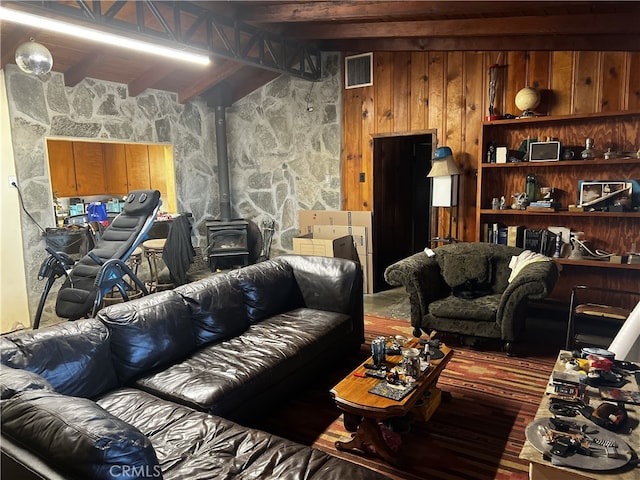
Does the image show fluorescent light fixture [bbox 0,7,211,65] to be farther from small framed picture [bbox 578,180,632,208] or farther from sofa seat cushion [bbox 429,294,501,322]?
small framed picture [bbox 578,180,632,208]

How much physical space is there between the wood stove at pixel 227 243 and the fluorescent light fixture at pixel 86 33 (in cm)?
264

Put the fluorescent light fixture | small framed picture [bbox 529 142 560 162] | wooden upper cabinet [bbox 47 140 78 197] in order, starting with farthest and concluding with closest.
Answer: wooden upper cabinet [bbox 47 140 78 197], small framed picture [bbox 529 142 560 162], the fluorescent light fixture

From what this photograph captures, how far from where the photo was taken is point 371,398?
2232mm

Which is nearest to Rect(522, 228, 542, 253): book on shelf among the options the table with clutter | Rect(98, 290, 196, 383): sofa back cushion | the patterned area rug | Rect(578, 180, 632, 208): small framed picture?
Rect(578, 180, 632, 208): small framed picture

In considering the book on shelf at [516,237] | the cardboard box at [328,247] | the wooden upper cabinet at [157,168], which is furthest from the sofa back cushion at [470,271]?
the wooden upper cabinet at [157,168]

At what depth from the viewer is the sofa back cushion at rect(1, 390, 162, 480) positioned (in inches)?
48.1

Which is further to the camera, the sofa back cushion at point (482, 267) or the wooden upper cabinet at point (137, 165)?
the wooden upper cabinet at point (137, 165)

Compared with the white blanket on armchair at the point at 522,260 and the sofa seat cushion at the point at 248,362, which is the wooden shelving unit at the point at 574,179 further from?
the sofa seat cushion at the point at 248,362

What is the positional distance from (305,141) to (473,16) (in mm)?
2833

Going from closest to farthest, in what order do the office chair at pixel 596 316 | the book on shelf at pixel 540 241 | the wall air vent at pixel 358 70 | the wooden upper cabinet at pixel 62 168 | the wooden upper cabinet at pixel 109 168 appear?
the office chair at pixel 596 316, the book on shelf at pixel 540 241, the wall air vent at pixel 358 70, the wooden upper cabinet at pixel 62 168, the wooden upper cabinet at pixel 109 168

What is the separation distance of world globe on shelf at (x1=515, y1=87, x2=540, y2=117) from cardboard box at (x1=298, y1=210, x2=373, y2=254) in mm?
2096

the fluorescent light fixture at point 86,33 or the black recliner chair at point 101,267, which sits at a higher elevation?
the fluorescent light fixture at point 86,33

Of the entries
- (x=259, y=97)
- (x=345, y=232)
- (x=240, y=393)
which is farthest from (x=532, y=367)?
(x=259, y=97)

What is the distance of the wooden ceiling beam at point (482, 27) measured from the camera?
3408mm
